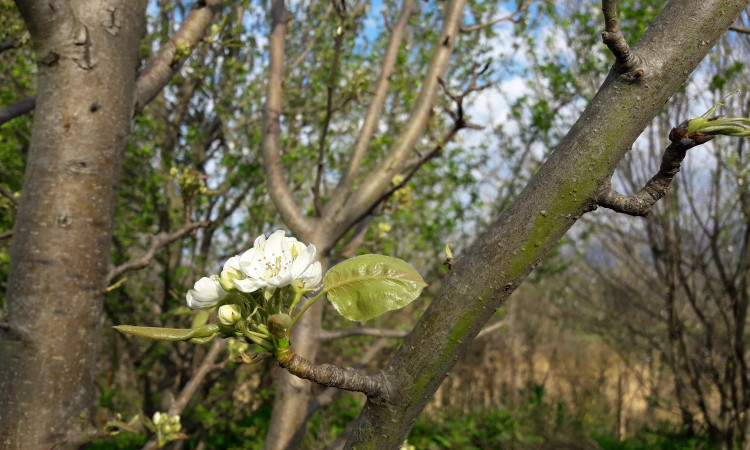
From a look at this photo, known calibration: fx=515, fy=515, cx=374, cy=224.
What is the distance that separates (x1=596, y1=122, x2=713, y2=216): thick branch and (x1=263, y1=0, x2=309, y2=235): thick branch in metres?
1.63

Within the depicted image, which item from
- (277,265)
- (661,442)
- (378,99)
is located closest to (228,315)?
(277,265)

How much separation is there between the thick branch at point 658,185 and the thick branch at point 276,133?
1.63 meters

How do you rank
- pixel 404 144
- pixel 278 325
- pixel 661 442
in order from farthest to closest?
pixel 661 442, pixel 404 144, pixel 278 325

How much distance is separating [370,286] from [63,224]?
40.0 inches

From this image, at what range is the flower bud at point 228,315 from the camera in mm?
770

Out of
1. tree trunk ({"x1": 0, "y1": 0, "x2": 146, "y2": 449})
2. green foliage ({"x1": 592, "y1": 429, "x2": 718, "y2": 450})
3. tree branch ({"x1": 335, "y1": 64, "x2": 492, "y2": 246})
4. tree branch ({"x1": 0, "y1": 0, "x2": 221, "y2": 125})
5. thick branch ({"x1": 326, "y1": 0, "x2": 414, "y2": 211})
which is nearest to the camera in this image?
tree trunk ({"x1": 0, "y1": 0, "x2": 146, "y2": 449})

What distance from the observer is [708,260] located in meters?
5.39

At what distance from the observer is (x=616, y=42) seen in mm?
743

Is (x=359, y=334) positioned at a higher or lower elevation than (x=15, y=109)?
lower

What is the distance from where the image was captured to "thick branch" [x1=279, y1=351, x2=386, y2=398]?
78 centimetres

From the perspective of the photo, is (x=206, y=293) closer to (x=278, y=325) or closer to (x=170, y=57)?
(x=278, y=325)

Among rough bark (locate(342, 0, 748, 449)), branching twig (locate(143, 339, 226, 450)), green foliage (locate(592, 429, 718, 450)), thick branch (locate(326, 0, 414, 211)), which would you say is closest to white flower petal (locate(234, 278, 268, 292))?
rough bark (locate(342, 0, 748, 449))

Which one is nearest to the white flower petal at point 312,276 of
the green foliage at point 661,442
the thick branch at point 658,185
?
the thick branch at point 658,185

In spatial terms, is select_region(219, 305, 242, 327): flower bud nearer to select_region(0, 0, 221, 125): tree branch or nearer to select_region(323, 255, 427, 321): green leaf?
select_region(323, 255, 427, 321): green leaf
